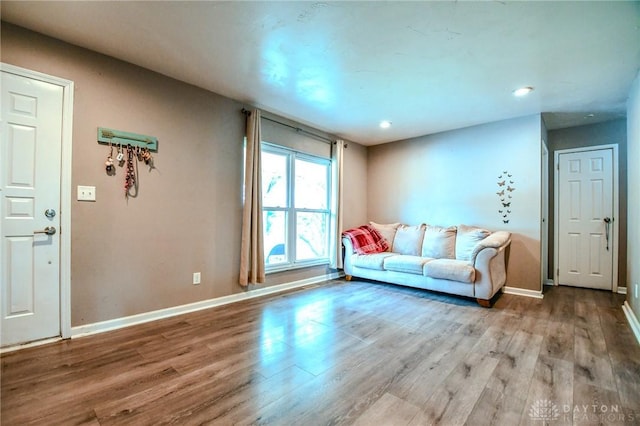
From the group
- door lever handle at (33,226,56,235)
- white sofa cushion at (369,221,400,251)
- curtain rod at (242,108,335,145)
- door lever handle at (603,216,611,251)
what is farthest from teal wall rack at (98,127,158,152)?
door lever handle at (603,216,611,251)

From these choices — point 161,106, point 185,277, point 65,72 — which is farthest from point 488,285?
point 65,72

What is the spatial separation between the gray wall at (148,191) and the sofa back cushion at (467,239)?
299cm

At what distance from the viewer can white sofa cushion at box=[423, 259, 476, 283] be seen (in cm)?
339

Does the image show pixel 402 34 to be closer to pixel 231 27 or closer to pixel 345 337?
pixel 231 27

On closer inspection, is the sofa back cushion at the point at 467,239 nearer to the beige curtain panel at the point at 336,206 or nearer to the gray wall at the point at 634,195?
the gray wall at the point at 634,195

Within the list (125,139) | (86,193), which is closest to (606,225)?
(125,139)

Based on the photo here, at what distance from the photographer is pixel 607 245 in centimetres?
399

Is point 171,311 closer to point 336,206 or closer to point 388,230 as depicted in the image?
point 336,206

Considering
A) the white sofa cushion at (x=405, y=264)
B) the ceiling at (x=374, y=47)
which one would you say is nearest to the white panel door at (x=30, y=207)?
the ceiling at (x=374, y=47)

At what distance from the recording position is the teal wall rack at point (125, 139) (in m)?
2.49

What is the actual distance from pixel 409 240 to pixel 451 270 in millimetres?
1092

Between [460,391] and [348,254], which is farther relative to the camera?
[348,254]

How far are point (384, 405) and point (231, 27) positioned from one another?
105 inches

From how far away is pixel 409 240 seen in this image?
456 cm
